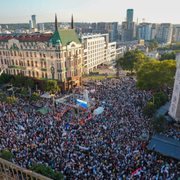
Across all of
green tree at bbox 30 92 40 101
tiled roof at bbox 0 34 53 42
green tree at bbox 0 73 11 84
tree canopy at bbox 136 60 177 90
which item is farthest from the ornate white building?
green tree at bbox 0 73 11 84

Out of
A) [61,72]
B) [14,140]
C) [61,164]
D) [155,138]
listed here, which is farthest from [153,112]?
[61,72]

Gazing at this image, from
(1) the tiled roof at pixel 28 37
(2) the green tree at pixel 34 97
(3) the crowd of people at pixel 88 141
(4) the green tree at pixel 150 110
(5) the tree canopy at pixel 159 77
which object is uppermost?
(1) the tiled roof at pixel 28 37

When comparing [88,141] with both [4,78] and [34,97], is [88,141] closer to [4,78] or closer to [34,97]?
[34,97]

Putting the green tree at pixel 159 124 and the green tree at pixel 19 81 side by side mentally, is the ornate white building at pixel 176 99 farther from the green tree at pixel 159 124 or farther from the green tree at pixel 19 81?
the green tree at pixel 19 81

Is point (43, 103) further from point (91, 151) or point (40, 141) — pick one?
point (91, 151)

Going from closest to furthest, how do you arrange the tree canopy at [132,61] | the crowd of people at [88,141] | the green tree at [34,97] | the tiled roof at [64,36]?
the crowd of people at [88,141] → the green tree at [34,97] → the tiled roof at [64,36] → the tree canopy at [132,61]

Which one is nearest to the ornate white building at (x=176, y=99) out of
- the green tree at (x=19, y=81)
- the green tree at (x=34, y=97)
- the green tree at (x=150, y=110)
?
the green tree at (x=150, y=110)

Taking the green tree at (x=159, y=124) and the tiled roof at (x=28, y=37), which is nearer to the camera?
the green tree at (x=159, y=124)

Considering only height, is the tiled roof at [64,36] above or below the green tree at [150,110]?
above
